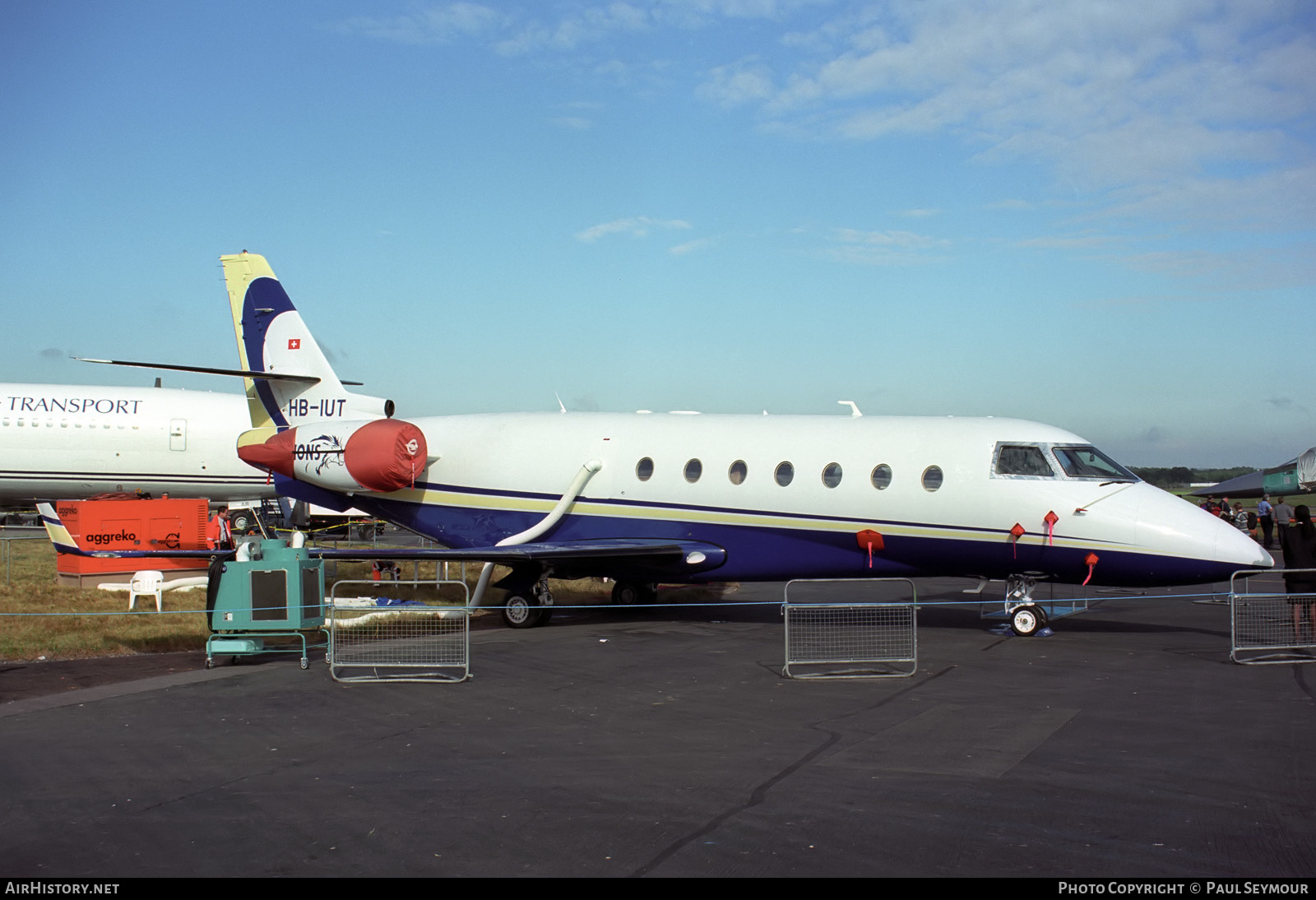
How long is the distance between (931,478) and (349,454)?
32.1 ft

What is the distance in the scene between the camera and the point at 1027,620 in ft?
49.6

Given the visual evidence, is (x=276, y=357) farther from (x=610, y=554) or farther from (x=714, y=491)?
(x=714, y=491)

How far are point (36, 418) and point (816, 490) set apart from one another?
105ft

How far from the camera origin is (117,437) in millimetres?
38000

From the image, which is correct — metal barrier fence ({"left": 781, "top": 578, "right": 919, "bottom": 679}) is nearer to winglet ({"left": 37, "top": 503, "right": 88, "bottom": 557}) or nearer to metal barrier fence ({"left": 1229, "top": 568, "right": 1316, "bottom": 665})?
metal barrier fence ({"left": 1229, "top": 568, "right": 1316, "bottom": 665})

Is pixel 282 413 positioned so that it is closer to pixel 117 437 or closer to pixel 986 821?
pixel 986 821

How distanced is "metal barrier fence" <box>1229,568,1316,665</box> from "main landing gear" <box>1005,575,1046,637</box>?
7.81 feet

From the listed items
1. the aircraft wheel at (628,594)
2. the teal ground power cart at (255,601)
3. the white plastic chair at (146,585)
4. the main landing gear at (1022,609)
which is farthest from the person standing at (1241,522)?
the teal ground power cart at (255,601)

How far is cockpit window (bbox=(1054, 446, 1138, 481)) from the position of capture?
1515cm

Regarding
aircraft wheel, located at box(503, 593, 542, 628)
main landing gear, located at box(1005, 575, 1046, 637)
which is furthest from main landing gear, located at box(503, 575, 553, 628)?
main landing gear, located at box(1005, 575, 1046, 637)

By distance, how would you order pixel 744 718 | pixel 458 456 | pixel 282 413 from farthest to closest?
pixel 282 413 → pixel 458 456 → pixel 744 718

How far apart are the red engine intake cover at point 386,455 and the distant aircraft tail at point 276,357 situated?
1473 millimetres

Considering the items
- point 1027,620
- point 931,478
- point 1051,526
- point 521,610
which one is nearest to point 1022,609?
point 1027,620

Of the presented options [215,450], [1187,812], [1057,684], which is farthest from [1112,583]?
[215,450]
